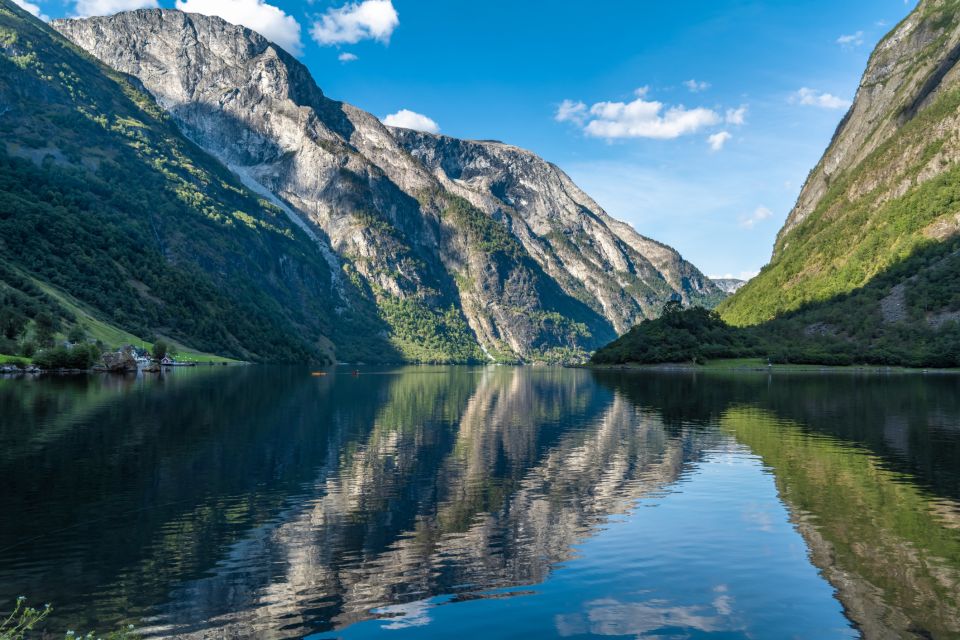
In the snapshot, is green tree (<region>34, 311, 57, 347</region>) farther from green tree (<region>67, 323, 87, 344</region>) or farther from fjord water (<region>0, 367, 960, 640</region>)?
fjord water (<region>0, 367, 960, 640</region>)

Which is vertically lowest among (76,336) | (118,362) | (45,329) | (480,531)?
(480,531)

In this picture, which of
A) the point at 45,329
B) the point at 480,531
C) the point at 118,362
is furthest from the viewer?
the point at 118,362

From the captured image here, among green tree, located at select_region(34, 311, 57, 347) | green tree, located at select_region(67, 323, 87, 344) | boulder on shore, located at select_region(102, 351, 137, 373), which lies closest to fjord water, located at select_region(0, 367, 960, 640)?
boulder on shore, located at select_region(102, 351, 137, 373)

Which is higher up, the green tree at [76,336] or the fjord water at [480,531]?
the green tree at [76,336]

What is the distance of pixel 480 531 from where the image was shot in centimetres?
3259

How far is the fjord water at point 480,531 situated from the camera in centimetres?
2261

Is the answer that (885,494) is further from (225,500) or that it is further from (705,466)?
(225,500)

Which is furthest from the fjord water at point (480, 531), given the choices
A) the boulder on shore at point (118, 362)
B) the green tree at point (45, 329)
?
the green tree at point (45, 329)

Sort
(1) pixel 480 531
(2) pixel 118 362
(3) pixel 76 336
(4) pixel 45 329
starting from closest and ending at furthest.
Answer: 1. (1) pixel 480 531
2. (4) pixel 45 329
3. (2) pixel 118 362
4. (3) pixel 76 336

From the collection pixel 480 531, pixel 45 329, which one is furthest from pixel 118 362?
pixel 480 531

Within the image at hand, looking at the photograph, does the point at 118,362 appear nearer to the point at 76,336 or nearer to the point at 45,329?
the point at 76,336

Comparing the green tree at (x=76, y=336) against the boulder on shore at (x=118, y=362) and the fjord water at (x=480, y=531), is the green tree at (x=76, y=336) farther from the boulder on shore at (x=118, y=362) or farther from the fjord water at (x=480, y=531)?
the fjord water at (x=480, y=531)

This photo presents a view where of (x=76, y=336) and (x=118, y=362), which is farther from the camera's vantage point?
(x=76, y=336)

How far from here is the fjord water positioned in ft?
74.2
